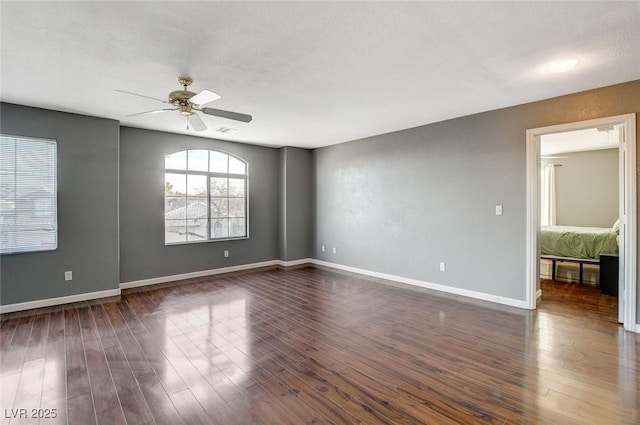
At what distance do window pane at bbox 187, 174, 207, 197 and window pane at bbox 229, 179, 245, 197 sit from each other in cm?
54

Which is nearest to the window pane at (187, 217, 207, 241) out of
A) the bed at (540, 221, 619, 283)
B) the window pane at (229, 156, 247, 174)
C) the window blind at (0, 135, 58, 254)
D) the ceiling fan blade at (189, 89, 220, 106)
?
the window pane at (229, 156, 247, 174)

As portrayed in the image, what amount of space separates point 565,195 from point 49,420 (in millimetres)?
9929

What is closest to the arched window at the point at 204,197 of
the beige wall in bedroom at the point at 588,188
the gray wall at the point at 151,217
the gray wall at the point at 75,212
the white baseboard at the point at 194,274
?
the gray wall at the point at 151,217

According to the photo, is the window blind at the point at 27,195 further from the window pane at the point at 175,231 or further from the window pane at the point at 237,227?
the window pane at the point at 237,227

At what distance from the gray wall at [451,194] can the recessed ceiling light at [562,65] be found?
90 cm

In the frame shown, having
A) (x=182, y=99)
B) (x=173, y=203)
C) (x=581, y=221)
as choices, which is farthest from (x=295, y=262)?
(x=581, y=221)

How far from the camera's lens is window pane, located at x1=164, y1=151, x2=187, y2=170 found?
5.50 metres

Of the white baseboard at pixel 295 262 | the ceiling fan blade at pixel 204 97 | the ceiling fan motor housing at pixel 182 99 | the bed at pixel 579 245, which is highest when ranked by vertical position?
the ceiling fan motor housing at pixel 182 99

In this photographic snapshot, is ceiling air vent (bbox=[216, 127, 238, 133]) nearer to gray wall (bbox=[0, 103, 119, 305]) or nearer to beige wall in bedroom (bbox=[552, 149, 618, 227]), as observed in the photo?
gray wall (bbox=[0, 103, 119, 305])

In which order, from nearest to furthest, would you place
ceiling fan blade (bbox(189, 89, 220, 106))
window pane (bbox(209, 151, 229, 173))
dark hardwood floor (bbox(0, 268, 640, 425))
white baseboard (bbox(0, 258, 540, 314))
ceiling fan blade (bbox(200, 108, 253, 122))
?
dark hardwood floor (bbox(0, 268, 640, 425)), ceiling fan blade (bbox(189, 89, 220, 106)), ceiling fan blade (bbox(200, 108, 253, 122)), white baseboard (bbox(0, 258, 540, 314)), window pane (bbox(209, 151, 229, 173))

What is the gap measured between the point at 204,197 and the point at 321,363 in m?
4.35

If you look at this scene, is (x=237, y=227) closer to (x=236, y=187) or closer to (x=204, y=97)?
(x=236, y=187)

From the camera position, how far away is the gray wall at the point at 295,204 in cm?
678

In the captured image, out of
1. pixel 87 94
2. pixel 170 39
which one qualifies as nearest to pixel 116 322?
pixel 87 94
